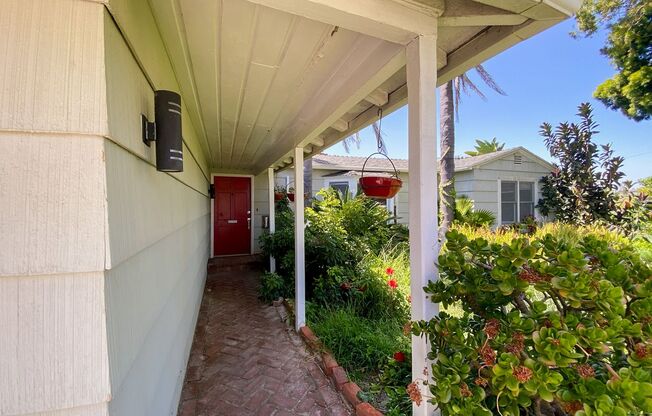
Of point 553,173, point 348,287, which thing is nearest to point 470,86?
point 553,173

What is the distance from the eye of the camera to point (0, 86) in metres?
0.67

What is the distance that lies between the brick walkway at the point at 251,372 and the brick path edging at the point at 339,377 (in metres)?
0.07

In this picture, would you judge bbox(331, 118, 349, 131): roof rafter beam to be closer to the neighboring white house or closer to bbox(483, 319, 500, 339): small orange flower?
bbox(483, 319, 500, 339): small orange flower

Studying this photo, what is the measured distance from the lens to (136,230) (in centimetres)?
109

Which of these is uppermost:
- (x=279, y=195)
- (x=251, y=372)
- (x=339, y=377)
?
(x=279, y=195)

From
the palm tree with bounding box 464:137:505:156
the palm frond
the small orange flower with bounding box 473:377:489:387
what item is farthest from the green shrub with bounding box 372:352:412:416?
the palm tree with bounding box 464:137:505:156

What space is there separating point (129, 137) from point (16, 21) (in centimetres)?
38

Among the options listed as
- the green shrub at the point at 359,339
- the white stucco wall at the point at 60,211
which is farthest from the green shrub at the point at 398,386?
the white stucco wall at the point at 60,211

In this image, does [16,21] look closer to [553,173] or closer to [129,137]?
[129,137]

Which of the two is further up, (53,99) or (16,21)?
(16,21)

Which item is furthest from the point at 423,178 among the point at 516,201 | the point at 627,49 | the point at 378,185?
the point at 627,49

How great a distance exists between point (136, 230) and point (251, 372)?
2.21 m

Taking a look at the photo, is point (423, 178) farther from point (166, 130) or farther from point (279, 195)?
point (279, 195)

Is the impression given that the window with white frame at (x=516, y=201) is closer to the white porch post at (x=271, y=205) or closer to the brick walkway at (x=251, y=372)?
the white porch post at (x=271, y=205)
